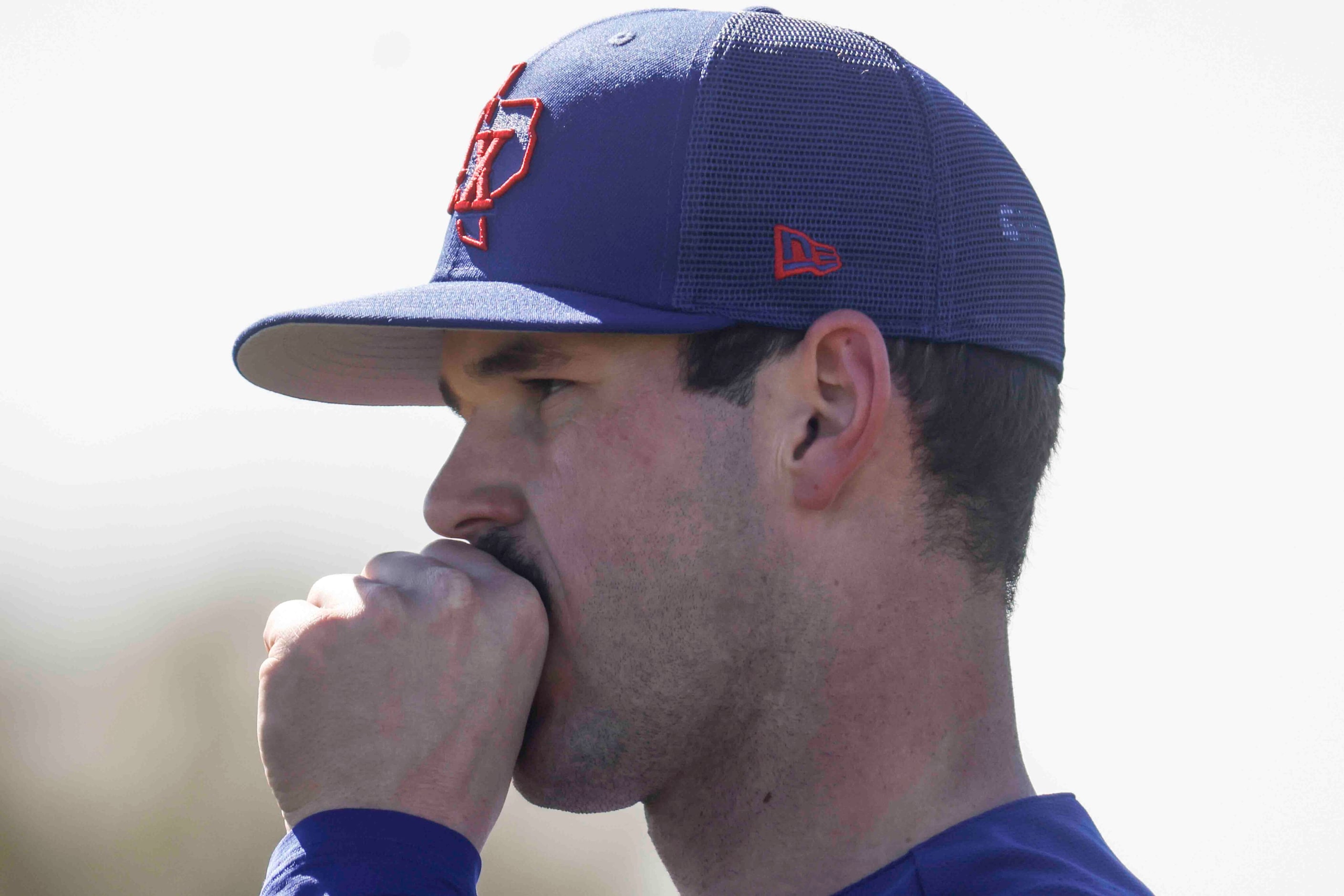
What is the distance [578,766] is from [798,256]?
3.20 feet

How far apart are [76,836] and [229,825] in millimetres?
2167

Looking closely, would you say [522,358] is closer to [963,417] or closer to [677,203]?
[677,203]

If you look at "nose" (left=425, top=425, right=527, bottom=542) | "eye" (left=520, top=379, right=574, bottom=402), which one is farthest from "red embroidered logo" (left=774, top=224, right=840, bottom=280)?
"nose" (left=425, top=425, right=527, bottom=542)

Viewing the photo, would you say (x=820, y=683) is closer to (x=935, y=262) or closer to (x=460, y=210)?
(x=935, y=262)

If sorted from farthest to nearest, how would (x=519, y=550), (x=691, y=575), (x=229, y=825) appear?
(x=229, y=825) < (x=519, y=550) < (x=691, y=575)

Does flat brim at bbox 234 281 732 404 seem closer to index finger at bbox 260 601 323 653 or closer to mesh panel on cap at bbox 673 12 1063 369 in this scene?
mesh panel on cap at bbox 673 12 1063 369

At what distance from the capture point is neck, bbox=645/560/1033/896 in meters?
2.09

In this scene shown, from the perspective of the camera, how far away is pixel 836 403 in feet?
→ 7.07

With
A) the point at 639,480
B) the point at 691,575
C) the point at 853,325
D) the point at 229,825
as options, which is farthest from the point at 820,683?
the point at 229,825

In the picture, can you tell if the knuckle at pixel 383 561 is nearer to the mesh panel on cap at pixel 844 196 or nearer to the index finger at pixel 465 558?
the index finger at pixel 465 558

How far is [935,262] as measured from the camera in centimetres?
220

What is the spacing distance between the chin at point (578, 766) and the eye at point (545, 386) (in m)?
0.58

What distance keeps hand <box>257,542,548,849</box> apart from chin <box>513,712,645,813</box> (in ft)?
0.17

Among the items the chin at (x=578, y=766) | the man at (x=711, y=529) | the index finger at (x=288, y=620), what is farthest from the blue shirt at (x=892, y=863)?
the index finger at (x=288, y=620)
